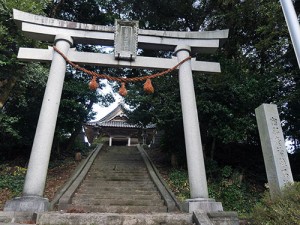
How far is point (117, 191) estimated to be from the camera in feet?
31.3

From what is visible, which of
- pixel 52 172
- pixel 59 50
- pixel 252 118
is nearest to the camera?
pixel 59 50

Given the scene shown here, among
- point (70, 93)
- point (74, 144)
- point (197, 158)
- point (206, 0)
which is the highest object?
point (206, 0)

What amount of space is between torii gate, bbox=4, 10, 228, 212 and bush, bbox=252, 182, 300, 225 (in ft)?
5.86

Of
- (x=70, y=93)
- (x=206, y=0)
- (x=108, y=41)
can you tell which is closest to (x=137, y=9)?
(x=206, y=0)

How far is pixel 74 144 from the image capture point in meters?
18.5

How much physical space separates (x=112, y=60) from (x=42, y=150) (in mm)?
3343

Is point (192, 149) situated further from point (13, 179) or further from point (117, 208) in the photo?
point (13, 179)

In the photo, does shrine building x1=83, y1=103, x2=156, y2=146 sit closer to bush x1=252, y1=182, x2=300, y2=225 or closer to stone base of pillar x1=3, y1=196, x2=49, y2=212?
stone base of pillar x1=3, y1=196, x2=49, y2=212

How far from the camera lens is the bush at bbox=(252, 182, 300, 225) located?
4363mm

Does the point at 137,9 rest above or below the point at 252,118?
above

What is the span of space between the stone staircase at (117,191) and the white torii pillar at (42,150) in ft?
2.96

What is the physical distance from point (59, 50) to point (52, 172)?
651cm

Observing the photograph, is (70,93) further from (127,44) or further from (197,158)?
(197,158)

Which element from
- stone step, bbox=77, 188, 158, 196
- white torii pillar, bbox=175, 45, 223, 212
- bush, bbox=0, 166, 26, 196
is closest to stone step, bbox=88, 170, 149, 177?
stone step, bbox=77, 188, 158, 196
